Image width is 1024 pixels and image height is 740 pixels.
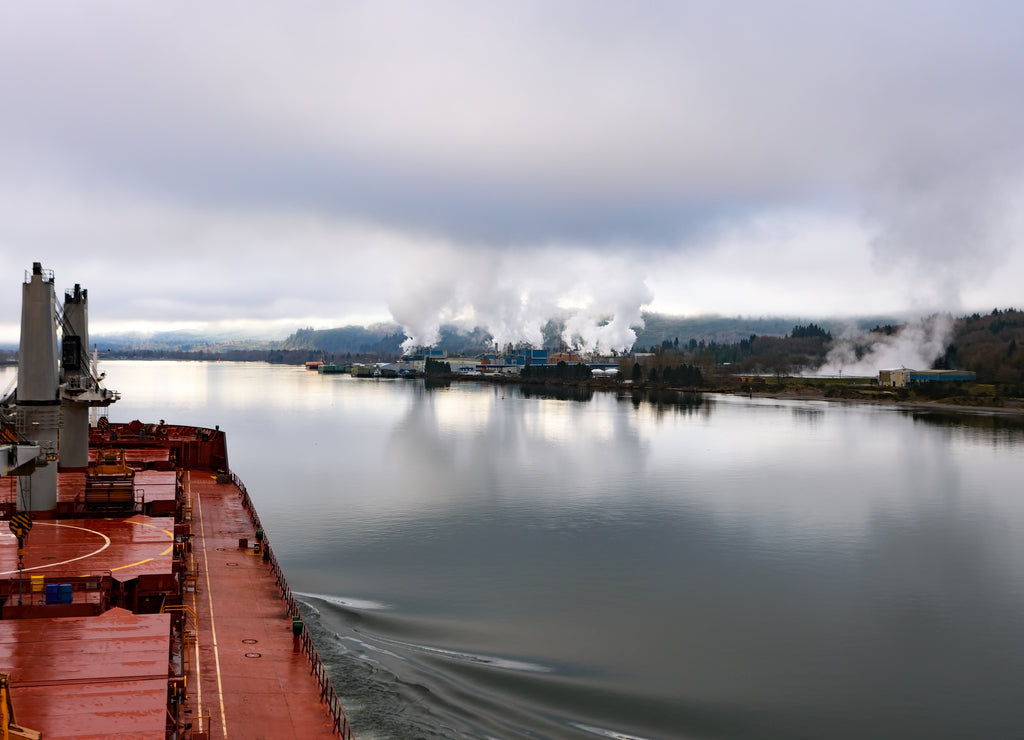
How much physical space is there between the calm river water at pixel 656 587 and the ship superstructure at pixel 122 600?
3.42 m

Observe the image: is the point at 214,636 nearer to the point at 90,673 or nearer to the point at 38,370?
the point at 90,673

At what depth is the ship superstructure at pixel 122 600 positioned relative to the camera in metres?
12.4

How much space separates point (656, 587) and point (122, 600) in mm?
19690

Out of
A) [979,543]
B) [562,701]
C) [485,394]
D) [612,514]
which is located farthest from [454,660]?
[485,394]

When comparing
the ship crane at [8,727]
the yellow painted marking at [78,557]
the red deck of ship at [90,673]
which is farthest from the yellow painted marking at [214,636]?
the ship crane at [8,727]

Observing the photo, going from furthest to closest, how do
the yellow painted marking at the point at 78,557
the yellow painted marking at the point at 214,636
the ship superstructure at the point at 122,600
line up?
the yellow painted marking at the point at 78,557, the yellow painted marking at the point at 214,636, the ship superstructure at the point at 122,600

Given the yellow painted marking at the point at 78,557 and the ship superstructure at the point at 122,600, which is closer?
the ship superstructure at the point at 122,600

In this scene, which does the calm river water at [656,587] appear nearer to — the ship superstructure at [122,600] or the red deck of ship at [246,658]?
the red deck of ship at [246,658]

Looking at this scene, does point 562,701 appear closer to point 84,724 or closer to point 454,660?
point 454,660

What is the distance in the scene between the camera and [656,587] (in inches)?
1207

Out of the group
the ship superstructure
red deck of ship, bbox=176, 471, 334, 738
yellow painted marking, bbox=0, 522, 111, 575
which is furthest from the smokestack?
red deck of ship, bbox=176, 471, 334, 738

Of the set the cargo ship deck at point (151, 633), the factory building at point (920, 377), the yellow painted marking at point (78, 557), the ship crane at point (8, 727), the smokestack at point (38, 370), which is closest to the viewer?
the ship crane at point (8, 727)

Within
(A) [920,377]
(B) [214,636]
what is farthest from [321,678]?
(A) [920,377]

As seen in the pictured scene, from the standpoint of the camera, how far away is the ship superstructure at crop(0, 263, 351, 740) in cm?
1238
